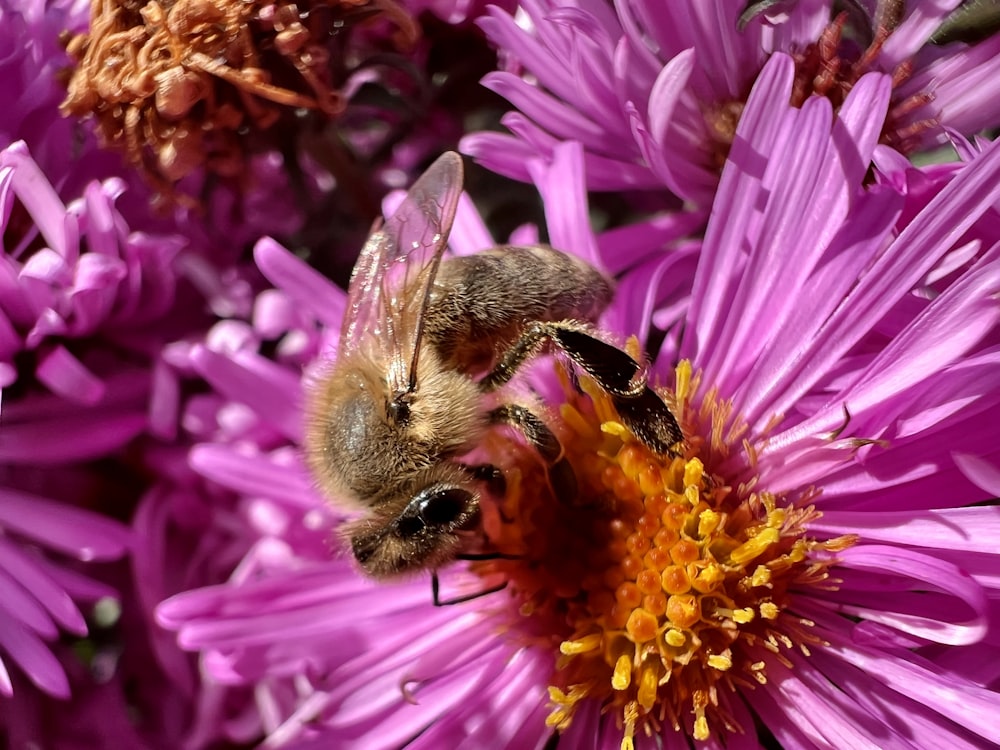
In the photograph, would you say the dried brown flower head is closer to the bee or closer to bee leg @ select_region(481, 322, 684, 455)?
the bee

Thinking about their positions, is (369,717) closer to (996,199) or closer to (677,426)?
(677,426)

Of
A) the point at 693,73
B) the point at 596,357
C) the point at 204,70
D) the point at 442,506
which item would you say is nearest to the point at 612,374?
the point at 596,357

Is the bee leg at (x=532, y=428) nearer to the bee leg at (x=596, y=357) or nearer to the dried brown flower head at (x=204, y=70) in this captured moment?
the bee leg at (x=596, y=357)

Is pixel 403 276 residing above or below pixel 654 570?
above

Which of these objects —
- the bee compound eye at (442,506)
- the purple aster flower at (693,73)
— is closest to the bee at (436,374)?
the bee compound eye at (442,506)

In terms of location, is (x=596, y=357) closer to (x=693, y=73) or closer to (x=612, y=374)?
(x=612, y=374)

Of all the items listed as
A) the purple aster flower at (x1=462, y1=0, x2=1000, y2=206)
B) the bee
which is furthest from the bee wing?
the purple aster flower at (x1=462, y1=0, x2=1000, y2=206)

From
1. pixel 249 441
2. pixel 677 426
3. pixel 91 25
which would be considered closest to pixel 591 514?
pixel 677 426
